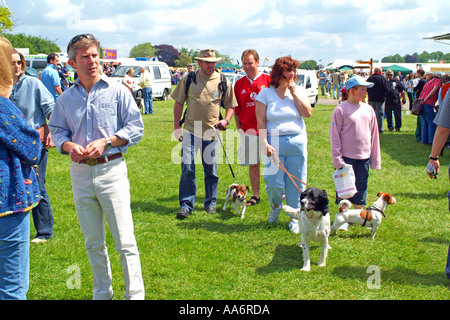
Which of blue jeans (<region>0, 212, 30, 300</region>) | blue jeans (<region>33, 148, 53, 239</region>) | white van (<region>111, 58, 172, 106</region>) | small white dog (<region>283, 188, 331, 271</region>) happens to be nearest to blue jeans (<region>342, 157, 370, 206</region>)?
small white dog (<region>283, 188, 331, 271</region>)

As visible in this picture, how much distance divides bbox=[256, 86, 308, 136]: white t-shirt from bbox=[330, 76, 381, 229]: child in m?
0.51

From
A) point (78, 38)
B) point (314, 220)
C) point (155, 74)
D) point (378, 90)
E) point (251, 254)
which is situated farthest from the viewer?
point (155, 74)

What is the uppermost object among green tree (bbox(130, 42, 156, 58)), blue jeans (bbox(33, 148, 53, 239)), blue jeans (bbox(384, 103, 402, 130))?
green tree (bbox(130, 42, 156, 58))

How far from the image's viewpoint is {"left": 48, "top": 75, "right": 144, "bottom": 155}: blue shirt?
332 centimetres

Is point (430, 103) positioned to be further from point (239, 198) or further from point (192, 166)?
point (192, 166)

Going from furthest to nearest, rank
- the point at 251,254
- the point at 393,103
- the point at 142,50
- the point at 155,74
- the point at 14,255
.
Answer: the point at 142,50 < the point at 155,74 < the point at 393,103 < the point at 251,254 < the point at 14,255

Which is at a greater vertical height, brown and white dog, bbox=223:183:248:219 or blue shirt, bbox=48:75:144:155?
blue shirt, bbox=48:75:144:155

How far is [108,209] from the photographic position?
11.1ft

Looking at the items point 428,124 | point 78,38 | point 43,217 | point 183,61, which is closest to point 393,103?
point 428,124

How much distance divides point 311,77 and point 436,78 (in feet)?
41.5

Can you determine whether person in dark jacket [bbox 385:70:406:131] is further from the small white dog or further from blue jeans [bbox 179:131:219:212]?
the small white dog

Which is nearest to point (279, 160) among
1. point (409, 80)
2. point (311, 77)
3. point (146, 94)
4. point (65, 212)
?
point (65, 212)

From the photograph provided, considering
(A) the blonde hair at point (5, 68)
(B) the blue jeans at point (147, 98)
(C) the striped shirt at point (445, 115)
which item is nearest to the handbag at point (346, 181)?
(C) the striped shirt at point (445, 115)
